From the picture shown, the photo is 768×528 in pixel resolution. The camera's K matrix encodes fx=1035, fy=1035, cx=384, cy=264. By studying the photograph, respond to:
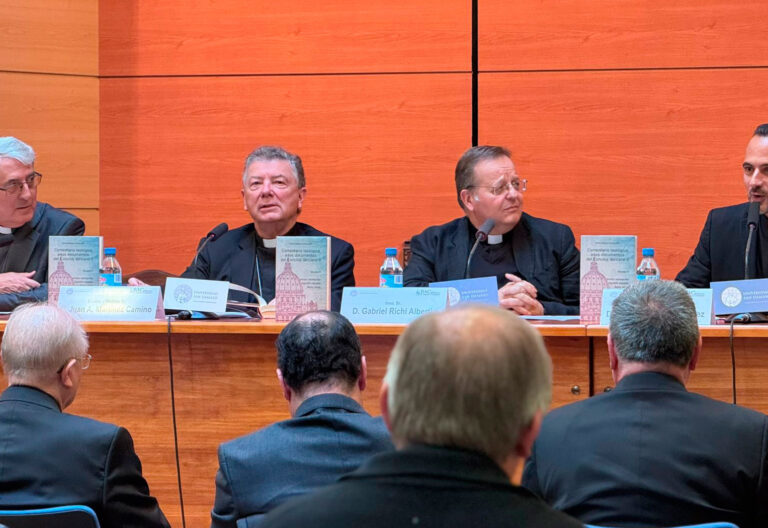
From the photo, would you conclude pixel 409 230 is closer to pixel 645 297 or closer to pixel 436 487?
pixel 645 297

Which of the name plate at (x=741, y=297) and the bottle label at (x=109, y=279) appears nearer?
the name plate at (x=741, y=297)

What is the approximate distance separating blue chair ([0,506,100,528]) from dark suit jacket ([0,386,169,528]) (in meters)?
0.17

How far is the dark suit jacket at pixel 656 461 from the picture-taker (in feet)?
5.59

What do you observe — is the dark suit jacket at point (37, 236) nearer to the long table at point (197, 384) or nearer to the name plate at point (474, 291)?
the long table at point (197, 384)

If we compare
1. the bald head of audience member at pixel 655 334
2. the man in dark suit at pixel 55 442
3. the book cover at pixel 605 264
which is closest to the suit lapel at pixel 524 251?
the book cover at pixel 605 264

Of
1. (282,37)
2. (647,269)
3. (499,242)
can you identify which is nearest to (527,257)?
(499,242)

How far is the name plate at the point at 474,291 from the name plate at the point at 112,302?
35.1 inches

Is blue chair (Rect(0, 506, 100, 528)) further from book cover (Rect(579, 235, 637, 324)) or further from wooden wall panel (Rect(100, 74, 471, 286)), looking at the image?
wooden wall panel (Rect(100, 74, 471, 286))

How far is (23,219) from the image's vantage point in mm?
4051

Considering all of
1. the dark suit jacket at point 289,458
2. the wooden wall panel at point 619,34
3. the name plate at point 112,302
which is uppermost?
the wooden wall panel at point 619,34

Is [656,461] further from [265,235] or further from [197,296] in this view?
[265,235]

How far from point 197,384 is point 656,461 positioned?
163cm

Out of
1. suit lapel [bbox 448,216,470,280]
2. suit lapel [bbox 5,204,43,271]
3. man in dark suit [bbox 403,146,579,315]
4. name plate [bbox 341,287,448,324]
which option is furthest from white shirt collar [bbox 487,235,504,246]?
suit lapel [bbox 5,204,43,271]

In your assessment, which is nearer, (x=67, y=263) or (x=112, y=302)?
(x=112, y=302)
